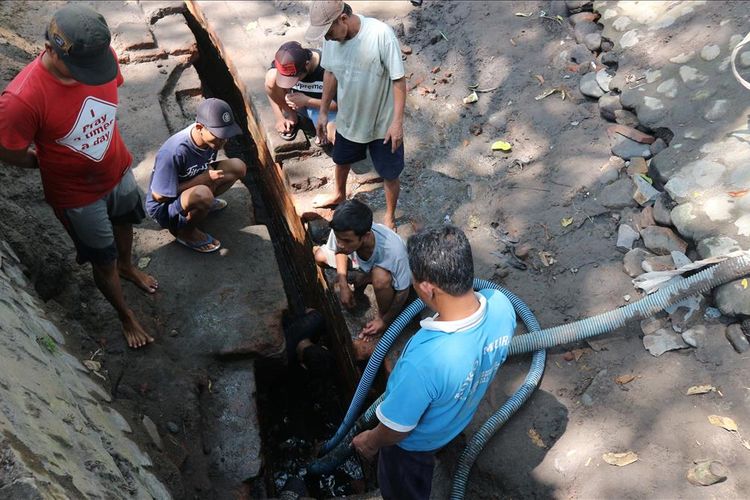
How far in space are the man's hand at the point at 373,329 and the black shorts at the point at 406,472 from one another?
111 cm

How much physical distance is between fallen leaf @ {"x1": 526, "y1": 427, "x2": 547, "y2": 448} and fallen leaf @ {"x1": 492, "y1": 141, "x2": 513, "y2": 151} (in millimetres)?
2412

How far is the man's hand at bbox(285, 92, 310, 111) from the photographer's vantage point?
5.23 metres

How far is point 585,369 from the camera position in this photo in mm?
3766

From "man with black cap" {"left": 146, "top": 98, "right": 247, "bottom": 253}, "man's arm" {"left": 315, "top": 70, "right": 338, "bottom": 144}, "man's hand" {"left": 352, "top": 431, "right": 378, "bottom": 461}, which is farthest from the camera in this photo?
"man's arm" {"left": 315, "top": 70, "right": 338, "bottom": 144}

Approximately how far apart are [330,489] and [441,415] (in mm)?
2069

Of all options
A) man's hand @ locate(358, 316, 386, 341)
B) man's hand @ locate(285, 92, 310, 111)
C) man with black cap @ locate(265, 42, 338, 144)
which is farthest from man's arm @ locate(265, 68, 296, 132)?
man's hand @ locate(358, 316, 386, 341)

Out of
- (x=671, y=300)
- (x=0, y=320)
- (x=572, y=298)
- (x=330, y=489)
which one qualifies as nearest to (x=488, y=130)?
(x=572, y=298)

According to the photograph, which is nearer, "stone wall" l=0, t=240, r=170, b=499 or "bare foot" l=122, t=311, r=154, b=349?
"stone wall" l=0, t=240, r=170, b=499

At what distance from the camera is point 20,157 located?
3166mm

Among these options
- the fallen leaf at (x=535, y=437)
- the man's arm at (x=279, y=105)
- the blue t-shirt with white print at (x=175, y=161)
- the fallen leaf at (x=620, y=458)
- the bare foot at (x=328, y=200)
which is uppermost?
the blue t-shirt with white print at (x=175, y=161)

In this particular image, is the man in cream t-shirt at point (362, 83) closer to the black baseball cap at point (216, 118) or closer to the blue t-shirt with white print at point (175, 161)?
the black baseball cap at point (216, 118)

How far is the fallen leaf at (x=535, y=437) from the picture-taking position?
3561 millimetres

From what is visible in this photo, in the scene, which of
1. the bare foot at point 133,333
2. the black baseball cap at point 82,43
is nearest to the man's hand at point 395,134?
the black baseball cap at point 82,43

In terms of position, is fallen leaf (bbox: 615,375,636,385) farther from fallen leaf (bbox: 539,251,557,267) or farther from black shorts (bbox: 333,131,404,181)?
black shorts (bbox: 333,131,404,181)
